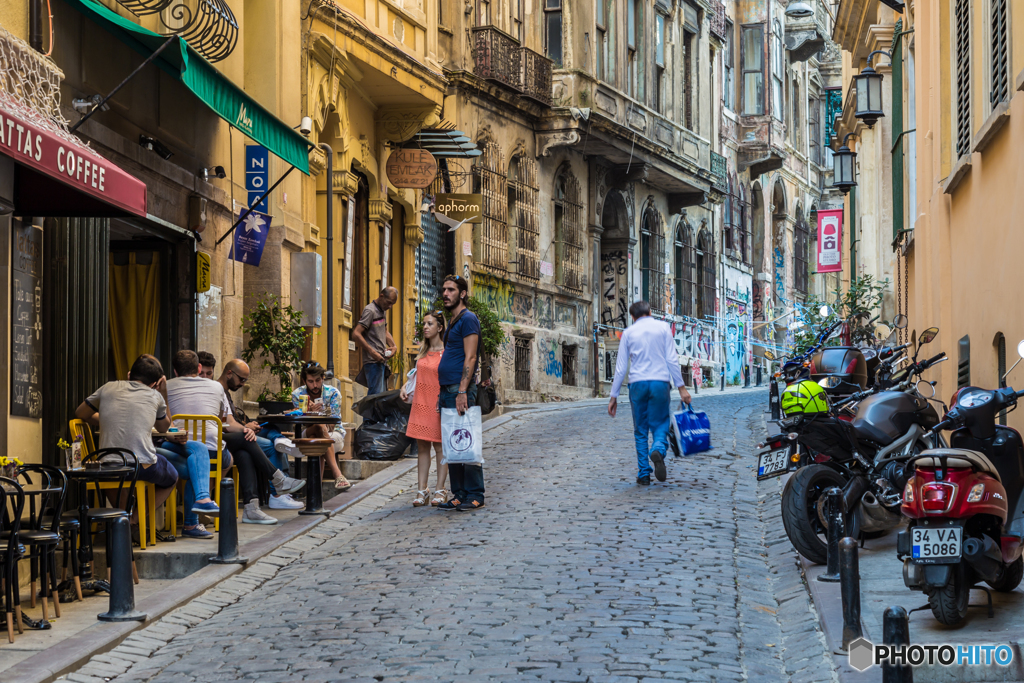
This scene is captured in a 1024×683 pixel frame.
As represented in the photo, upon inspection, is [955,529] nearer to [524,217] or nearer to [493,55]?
[493,55]

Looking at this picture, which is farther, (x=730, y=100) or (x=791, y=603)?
(x=730, y=100)

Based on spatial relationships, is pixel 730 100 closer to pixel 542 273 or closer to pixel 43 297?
pixel 542 273

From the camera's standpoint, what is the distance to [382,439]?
14.6 m

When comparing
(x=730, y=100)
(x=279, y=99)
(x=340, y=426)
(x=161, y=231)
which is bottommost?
(x=340, y=426)

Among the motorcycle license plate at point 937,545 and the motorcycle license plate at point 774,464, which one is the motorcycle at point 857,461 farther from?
the motorcycle license plate at point 937,545

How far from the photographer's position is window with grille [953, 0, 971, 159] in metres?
11.4

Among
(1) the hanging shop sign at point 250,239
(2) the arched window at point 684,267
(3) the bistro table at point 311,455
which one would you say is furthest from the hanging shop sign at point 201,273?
(2) the arched window at point 684,267

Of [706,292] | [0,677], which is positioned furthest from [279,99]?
[706,292]

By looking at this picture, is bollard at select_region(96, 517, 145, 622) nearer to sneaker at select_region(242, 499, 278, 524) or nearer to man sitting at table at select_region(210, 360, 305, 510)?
sneaker at select_region(242, 499, 278, 524)

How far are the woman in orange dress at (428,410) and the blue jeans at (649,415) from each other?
6.56 ft

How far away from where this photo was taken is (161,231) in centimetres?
1248

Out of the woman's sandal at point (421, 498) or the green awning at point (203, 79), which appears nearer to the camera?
the green awning at point (203, 79)

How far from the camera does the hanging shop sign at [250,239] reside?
14.1m

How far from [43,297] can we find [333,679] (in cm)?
490
